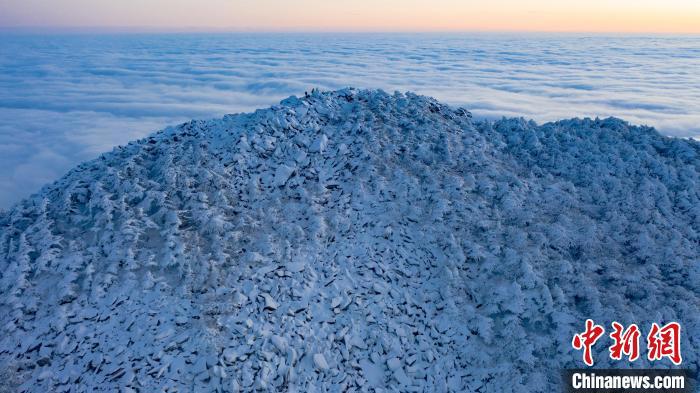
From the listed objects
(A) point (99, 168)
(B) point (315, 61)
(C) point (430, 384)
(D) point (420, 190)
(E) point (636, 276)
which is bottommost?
(C) point (430, 384)

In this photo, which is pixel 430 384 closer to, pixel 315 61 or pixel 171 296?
pixel 171 296

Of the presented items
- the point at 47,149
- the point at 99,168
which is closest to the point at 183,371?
the point at 99,168

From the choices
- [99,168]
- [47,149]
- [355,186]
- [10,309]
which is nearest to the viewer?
[10,309]

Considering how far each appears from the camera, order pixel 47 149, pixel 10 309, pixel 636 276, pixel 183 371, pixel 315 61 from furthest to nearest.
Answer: pixel 315 61
pixel 47 149
pixel 636 276
pixel 10 309
pixel 183 371

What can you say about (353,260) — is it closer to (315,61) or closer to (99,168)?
(99,168)

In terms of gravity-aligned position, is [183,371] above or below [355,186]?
below

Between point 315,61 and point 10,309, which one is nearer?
point 10,309
